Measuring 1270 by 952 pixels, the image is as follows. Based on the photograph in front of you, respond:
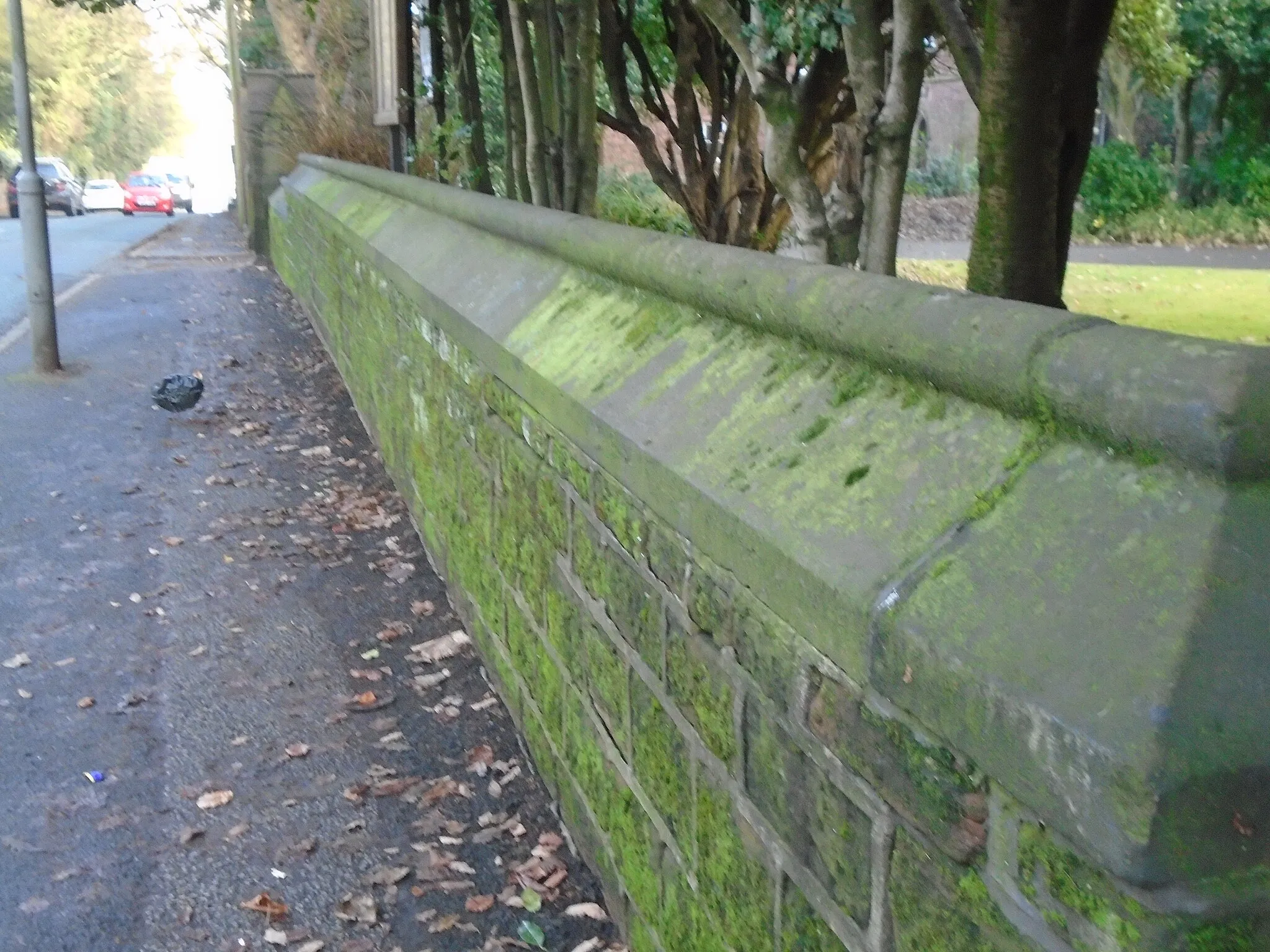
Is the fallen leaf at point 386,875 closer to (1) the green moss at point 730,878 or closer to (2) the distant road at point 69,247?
(1) the green moss at point 730,878

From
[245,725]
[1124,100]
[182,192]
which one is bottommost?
[182,192]

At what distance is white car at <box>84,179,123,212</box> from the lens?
4909 cm

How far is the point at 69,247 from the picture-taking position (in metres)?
23.9

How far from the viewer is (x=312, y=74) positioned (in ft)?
61.9

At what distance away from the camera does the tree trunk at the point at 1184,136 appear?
25.9 meters

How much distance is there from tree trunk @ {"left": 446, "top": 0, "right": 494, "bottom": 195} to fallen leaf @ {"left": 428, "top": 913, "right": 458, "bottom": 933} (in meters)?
6.77

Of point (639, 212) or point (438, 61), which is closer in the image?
point (438, 61)

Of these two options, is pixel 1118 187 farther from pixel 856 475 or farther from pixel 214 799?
pixel 856 475

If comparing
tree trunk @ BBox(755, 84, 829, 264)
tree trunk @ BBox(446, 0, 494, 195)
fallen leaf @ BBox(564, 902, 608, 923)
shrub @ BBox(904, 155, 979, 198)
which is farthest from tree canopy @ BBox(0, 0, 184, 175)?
fallen leaf @ BBox(564, 902, 608, 923)

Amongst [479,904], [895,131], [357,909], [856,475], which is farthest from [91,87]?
[856,475]

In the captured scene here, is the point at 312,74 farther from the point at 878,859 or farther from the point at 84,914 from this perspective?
the point at 878,859

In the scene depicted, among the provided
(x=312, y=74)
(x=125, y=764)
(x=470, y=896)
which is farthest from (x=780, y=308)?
(x=312, y=74)

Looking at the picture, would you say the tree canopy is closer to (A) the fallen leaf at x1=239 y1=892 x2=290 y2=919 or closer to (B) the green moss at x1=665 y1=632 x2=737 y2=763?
(A) the fallen leaf at x1=239 y1=892 x2=290 y2=919

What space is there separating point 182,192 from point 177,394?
48487mm
